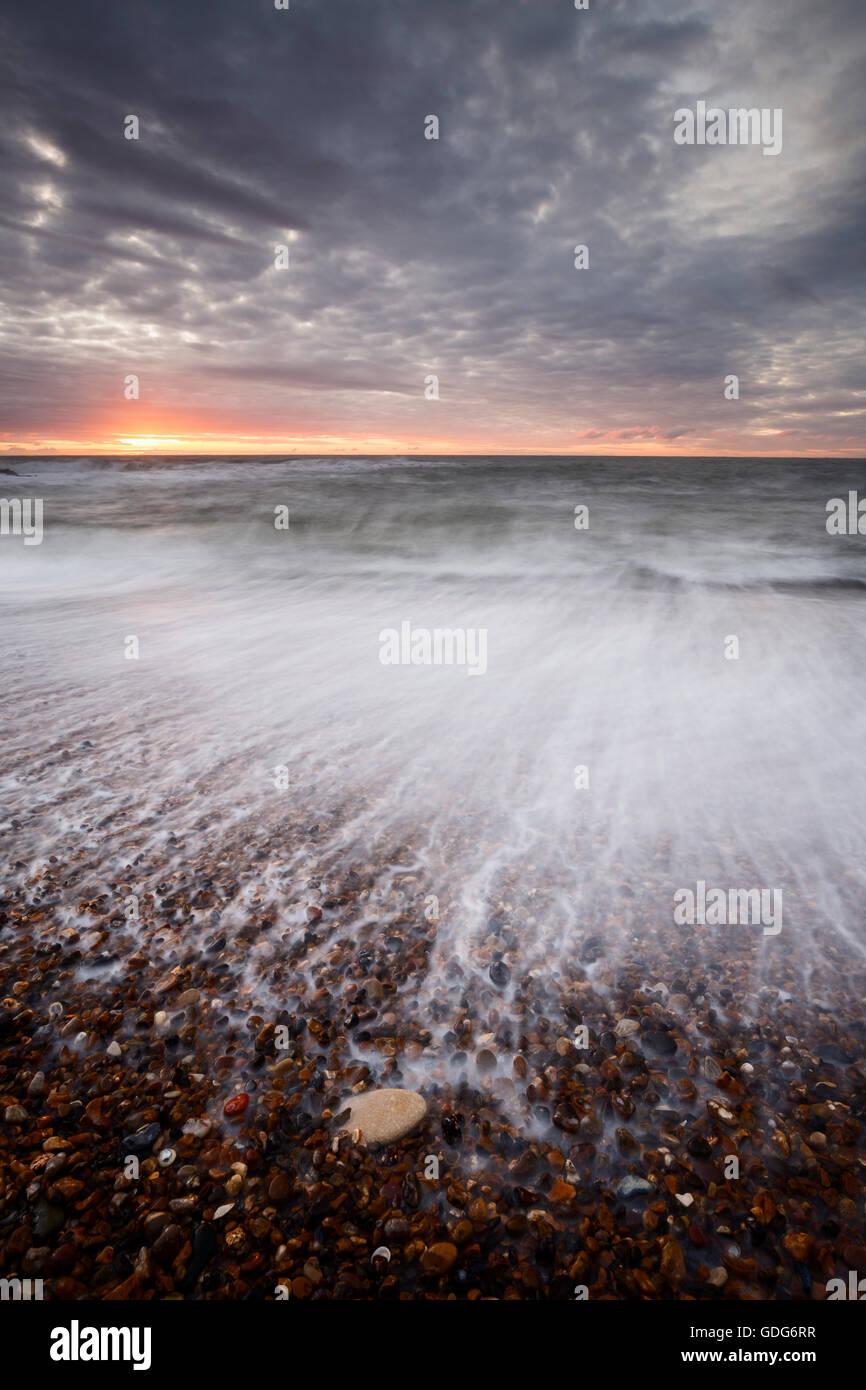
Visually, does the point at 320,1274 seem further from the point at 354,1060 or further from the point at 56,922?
the point at 56,922

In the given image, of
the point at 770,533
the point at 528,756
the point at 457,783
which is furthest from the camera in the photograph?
the point at 770,533

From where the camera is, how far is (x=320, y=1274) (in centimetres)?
170

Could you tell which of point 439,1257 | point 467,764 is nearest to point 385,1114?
point 439,1257

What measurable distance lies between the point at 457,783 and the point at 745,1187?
9.26 feet

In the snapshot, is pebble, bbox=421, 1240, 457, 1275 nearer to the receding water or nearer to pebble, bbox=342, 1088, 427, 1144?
pebble, bbox=342, 1088, 427, 1144

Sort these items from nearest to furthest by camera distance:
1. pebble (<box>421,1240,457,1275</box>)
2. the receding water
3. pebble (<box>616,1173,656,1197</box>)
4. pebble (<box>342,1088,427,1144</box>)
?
pebble (<box>421,1240,457,1275</box>), pebble (<box>616,1173,656,1197</box>), pebble (<box>342,1088,427,1144</box>), the receding water

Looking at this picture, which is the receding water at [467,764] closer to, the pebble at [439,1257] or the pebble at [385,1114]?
the pebble at [385,1114]

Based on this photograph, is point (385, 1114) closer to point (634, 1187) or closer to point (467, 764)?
point (634, 1187)

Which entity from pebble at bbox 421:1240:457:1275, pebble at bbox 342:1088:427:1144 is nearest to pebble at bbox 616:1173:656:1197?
pebble at bbox 421:1240:457:1275

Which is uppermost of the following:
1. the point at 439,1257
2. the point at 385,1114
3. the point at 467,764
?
the point at 467,764

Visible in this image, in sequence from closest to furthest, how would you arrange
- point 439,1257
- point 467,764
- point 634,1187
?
point 439,1257 < point 634,1187 < point 467,764

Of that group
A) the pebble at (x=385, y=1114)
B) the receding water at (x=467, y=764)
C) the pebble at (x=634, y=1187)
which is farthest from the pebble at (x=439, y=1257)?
the receding water at (x=467, y=764)
